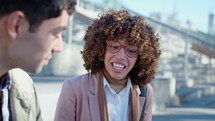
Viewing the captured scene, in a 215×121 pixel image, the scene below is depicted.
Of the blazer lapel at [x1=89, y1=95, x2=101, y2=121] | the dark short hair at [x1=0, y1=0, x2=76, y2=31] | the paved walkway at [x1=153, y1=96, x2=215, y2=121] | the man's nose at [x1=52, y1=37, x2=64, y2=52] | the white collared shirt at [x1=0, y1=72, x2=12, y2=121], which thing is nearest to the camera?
the dark short hair at [x1=0, y1=0, x2=76, y2=31]

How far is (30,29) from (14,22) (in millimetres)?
71

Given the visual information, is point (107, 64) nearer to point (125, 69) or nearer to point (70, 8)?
point (125, 69)

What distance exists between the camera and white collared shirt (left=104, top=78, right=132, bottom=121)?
254 cm

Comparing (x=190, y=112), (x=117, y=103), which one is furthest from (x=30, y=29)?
(x=190, y=112)

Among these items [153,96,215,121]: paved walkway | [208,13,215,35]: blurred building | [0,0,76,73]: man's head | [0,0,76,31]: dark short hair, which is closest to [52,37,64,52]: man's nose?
[0,0,76,73]: man's head

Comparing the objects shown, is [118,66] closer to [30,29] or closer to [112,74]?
[112,74]

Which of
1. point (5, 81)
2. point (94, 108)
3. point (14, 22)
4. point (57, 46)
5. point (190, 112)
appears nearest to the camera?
point (14, 22)

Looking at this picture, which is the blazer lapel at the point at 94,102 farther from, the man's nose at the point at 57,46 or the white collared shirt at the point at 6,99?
the man's nose at the point at 57,46

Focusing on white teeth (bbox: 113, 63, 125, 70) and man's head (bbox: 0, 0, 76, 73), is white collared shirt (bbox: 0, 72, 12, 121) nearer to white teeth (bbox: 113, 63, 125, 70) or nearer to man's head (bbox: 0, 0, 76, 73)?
man's head (bbox: 0, 0, 76, 73)

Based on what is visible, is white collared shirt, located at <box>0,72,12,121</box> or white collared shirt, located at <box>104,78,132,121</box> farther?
white collared shirt, located at <box>104,78,132,121</box>

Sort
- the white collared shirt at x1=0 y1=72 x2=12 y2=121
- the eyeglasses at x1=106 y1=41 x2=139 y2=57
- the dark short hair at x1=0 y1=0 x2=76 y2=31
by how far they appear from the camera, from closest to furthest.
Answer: the dark short hair at x1=0 y1=0 x2=76 y2=31 → the white collared shirt at x1=0 y1=72 x2=12 y2=121 → the eyeglasses at x1=106 y1=41 x2=139 y2=57

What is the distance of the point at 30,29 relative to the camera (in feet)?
4.75

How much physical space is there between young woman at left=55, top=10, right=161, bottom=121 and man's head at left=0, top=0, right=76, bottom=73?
101cm

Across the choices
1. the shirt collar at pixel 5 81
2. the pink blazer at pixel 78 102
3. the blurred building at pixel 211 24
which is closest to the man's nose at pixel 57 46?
the shirt collar at pixel 5 81
